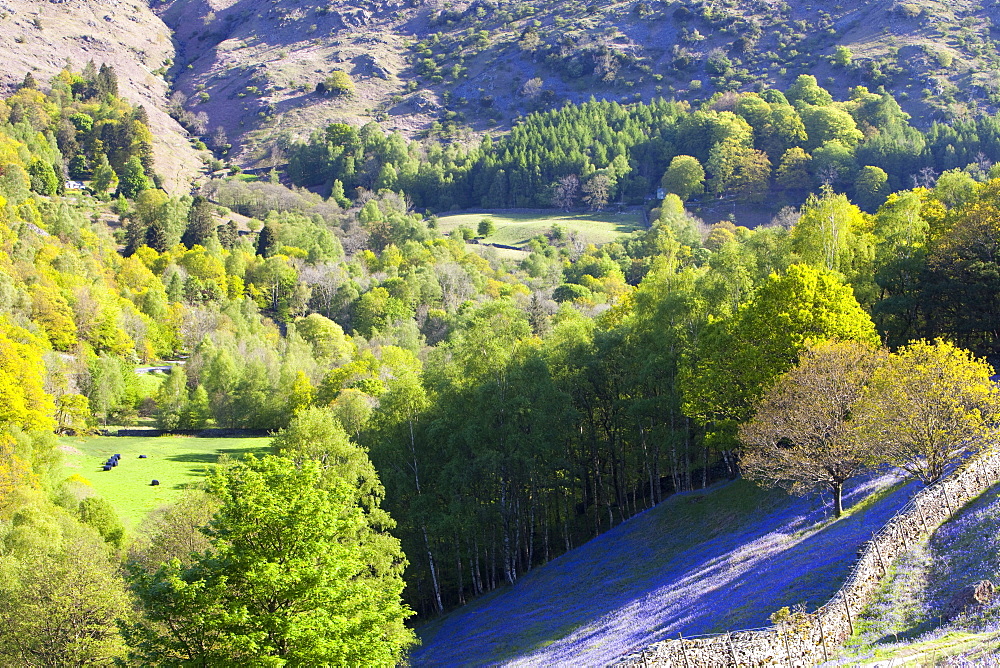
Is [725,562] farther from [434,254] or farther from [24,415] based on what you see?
[434,254]

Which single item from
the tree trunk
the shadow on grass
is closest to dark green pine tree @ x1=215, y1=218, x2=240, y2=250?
the shadow on grass

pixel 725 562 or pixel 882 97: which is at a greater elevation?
pixel 882 97

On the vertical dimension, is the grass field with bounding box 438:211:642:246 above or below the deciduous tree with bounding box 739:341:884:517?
above

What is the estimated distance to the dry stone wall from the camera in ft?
74.4

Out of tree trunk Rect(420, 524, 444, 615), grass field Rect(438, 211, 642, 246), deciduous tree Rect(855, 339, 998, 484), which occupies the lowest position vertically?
tree trunk Rect(420, 524, 444, 615)

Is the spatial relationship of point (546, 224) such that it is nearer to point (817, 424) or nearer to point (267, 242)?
point (267, 242)

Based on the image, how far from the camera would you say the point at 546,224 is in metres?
182

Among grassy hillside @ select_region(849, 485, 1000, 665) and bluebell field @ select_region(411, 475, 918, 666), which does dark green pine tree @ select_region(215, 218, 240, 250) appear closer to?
bluebell field @ select_region(411, 475, 918, 666)

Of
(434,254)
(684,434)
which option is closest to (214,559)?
(684,434)

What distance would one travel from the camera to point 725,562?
36.5 metres

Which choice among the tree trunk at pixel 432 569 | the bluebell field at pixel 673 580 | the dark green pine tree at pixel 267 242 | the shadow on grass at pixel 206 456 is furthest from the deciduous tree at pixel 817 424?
the dark green pine tree at pixel 267 242

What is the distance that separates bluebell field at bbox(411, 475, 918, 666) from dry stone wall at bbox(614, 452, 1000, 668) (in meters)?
1.26

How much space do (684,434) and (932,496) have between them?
901 inches

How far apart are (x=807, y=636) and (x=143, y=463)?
2641 inches
